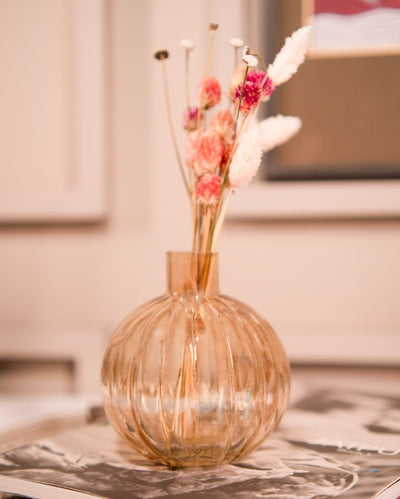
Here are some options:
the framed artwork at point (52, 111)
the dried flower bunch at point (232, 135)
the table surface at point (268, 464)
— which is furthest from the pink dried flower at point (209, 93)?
the framed artwork at point (52, 111)

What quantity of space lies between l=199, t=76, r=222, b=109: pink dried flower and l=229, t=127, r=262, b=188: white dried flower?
5 cm

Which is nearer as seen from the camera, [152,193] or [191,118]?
[191,118]

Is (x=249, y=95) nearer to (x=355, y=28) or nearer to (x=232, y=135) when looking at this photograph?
(x=232, y=135)

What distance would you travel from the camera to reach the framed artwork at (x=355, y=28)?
2.20ft

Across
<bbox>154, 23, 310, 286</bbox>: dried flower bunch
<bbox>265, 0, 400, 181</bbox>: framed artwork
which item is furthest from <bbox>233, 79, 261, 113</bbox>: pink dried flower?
<bbox>265, 0, 400, 181</bbox>: framed artwork

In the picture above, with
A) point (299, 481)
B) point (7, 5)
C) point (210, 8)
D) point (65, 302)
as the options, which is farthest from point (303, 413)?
point (7, 5)

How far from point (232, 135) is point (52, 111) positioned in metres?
0.41

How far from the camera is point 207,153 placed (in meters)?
0.38

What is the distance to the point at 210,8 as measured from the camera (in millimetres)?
693

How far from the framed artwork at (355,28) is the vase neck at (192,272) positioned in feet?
1.25

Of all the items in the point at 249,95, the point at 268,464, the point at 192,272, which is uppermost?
the point at 249,95

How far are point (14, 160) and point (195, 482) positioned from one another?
1.72 feet

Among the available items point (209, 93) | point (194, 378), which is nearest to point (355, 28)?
point (209, 93)

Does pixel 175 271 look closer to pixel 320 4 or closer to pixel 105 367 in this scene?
pixel 105 367
